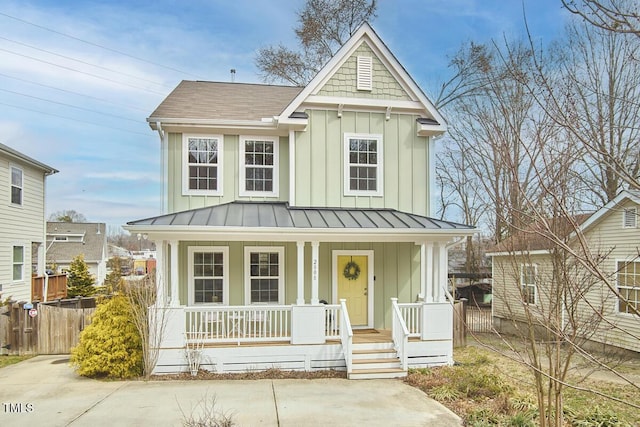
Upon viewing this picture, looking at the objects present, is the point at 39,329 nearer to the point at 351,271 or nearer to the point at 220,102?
the point at 220,102

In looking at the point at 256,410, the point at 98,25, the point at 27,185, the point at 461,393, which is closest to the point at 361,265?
the point at 461,393

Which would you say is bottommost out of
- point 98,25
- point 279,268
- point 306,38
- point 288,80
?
point 279,268

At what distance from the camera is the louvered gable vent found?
37.2 feet

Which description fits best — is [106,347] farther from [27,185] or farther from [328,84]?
[27,185]

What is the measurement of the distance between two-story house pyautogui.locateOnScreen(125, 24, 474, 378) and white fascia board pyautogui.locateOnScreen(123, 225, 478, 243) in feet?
0.20

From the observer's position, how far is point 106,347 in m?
8.45

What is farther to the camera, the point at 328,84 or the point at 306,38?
the point at 306,38

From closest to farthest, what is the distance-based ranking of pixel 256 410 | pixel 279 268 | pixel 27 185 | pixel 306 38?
pixel 256 410 → pixel 279 268 → pixel 27 185 → pixel 306 38

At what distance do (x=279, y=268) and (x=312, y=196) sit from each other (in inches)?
81.0

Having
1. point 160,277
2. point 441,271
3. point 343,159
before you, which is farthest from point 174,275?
point 441,271

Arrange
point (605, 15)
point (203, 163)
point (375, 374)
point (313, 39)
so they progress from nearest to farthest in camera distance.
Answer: point (605, 15) < point (375, 374) < point (203, 163) < point (313, 39)

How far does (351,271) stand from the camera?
11281 mm

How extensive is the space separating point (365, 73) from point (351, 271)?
5.30m

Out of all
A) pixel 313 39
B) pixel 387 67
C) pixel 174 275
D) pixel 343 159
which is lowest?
pixel 174 275
